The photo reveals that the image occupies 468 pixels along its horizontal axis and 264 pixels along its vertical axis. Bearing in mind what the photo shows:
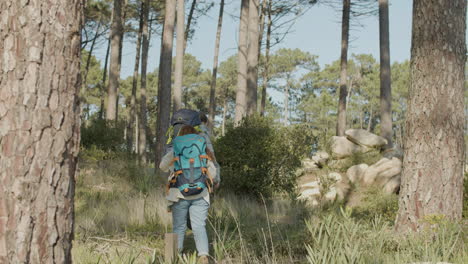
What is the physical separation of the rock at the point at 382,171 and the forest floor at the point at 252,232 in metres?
0.81

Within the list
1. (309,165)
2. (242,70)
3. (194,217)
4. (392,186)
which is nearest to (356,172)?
(392,186)

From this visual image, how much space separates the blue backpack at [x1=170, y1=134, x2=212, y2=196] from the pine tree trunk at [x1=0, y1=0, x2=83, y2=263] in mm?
2218

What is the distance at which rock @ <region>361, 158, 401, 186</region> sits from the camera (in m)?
12.3

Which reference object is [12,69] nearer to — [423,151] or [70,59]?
[70,59]

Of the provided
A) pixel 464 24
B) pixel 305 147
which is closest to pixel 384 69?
pixel 305 147

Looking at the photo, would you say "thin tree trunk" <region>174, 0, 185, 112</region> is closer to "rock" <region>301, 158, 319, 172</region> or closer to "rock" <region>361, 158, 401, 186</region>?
"rock" <region>301, 158, 319, 172</region>

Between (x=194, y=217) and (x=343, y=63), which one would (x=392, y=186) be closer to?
(x=343, y=63)

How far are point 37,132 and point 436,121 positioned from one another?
4509mm

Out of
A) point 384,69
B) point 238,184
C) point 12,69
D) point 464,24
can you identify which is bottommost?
point 238,184

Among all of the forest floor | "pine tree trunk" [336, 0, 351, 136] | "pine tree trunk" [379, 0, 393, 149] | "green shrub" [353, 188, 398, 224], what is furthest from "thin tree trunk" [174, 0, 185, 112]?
"pine tree trunk" [336, 0, 351, 136]

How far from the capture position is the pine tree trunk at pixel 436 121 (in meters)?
5.31

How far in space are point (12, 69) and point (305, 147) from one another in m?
8.35

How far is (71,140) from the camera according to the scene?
2293mm

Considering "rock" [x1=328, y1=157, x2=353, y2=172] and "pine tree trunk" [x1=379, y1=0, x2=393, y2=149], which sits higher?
"pine tree trunk" [x1=379, y1=0, x2=393, y2=149]
